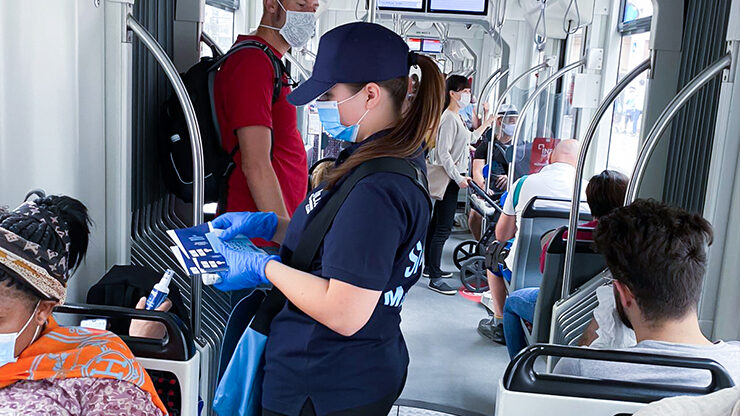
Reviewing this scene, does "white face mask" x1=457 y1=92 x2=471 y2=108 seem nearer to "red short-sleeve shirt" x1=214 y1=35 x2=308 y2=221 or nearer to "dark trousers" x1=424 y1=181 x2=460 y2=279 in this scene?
"dark trousers" x1=424 y1=181 x2=460 y2=279

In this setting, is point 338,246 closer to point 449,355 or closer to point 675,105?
point 675,105

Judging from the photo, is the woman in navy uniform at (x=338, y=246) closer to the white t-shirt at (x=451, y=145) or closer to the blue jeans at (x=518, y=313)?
the blue jeans at (x=518, y=313)

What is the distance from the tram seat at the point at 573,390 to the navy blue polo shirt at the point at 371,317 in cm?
32

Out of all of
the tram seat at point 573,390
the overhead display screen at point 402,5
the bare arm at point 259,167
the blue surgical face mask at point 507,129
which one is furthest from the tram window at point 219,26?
the tram seat at point 573,390

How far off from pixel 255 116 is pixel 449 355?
251 centimetres

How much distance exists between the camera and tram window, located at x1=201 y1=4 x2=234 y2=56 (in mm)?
4875

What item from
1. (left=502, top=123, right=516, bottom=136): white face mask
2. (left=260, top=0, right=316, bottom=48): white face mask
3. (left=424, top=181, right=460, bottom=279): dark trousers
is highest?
(left=260, top=0, right=316, bottom=48): white face mask

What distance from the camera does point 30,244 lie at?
1.48 m

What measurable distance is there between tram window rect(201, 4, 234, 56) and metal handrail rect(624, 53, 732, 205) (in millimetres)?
3211

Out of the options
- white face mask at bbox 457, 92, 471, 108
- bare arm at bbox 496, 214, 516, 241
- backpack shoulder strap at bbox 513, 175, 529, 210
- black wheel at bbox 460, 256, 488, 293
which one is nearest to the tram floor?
black wheel at bbox 460, 256, 488, 293

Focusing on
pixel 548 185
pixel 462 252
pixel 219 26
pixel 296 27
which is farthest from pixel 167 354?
pixel 462 252

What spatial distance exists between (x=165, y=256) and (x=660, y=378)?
1983mm

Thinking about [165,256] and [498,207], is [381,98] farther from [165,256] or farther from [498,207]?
[498,207]

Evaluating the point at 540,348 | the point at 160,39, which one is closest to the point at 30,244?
the point at 540,348
